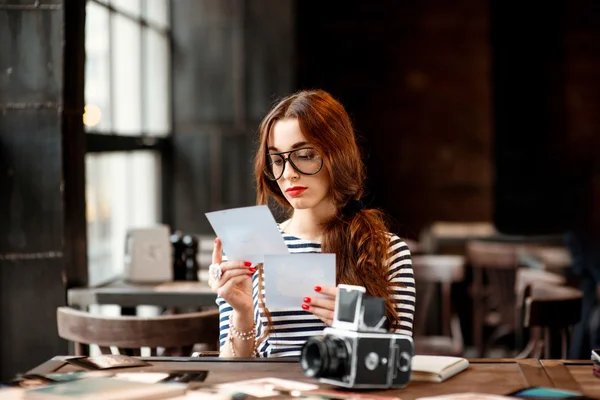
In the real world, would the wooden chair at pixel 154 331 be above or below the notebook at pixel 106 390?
below

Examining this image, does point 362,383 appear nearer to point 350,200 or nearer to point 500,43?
point 350,200

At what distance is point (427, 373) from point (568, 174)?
6.84 meters

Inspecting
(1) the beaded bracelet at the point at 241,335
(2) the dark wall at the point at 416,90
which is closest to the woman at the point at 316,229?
(1) the beaded bracelet at the point at 241,335

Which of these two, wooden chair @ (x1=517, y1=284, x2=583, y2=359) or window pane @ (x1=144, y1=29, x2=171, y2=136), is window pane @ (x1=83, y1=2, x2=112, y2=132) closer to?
window pane @ (x1=144, y1=29, x2=171, y2=136)

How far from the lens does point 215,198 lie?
642 centimetres

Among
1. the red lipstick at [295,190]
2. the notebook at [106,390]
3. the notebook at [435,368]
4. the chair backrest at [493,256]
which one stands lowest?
the chair backrest at [493,256]

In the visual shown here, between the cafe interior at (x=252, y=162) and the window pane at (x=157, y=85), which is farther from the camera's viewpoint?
the window pane at (x=157, y=85)

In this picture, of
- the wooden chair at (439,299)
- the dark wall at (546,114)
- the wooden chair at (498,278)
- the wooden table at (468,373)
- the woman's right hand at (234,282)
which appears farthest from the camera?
the dark wall at (546,114)

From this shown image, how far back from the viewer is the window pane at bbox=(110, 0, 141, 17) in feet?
16.7

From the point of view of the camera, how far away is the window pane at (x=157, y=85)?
588 centimetres

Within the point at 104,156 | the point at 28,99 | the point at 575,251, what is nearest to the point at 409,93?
the point at 575,251

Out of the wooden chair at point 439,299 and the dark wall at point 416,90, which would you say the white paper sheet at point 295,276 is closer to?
the wooden chair at point 439,299

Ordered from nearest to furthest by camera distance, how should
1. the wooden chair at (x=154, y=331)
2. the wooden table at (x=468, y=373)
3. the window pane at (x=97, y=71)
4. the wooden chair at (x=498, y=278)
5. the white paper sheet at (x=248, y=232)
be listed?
the wooden table at (x=468, y=373) < the white paper sheet at (x=248, y=232) < the wooden chair at (x=154, y=331) < the window pane at (x=97, y=71) < the wooden chair at (x=498, y=278)

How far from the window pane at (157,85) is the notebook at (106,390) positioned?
4.22 metres
